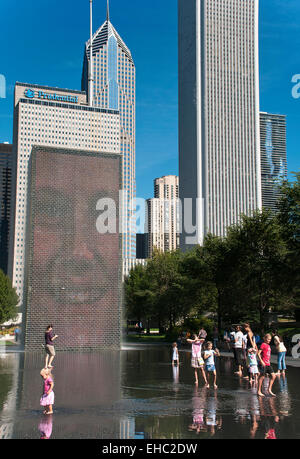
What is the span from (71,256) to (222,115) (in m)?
136

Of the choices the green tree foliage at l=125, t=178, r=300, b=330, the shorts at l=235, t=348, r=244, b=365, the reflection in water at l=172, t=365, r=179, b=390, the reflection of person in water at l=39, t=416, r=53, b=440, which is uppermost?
the green tree foliage at l=125, t=178, r=300, b=330

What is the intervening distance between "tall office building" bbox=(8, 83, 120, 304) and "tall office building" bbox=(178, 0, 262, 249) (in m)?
43.9

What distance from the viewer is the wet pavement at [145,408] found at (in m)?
10.1

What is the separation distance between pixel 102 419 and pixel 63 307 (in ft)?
93.7

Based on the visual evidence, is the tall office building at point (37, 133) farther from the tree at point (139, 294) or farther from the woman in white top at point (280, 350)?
the woman in white top at point (280, 350)

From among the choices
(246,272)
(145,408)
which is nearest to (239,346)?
(145,408)

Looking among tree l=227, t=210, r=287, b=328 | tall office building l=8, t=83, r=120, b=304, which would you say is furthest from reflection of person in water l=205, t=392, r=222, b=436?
tall office building l=8, t=83, r=120, b=304

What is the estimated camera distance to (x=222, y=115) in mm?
166500

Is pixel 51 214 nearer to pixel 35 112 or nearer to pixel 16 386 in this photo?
pixel 16 386

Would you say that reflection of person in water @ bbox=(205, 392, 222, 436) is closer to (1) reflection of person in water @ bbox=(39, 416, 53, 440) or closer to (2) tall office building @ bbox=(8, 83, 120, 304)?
(1) reflection of person in water @ bbox=(39, 416, 53, 440)

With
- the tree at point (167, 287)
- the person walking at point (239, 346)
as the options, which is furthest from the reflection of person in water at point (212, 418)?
the tree at point (167, 287)

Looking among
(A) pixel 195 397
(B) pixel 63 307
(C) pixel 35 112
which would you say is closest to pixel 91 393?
(A) pixel 195 397

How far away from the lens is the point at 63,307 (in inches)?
1549

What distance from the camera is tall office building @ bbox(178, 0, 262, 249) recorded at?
165375 millimetres
